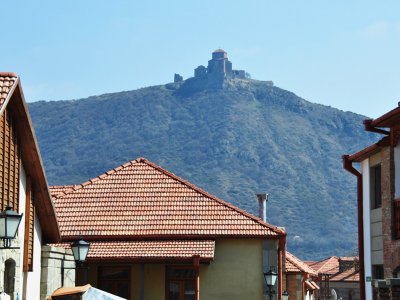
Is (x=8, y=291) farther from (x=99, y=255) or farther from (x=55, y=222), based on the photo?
(x=99, y=255)

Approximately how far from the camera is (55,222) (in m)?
20.5

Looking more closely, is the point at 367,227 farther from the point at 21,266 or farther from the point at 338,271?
the point at 338,271

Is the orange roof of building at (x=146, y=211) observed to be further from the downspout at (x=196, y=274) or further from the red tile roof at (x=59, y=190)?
the downspout at (x=196, y=274)

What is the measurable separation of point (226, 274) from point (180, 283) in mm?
1410

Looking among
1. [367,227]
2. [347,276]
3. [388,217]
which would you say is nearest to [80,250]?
[388,217]

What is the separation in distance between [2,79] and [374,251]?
1173 centimetres

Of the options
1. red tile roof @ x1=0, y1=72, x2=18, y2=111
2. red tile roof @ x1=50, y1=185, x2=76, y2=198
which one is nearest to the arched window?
red tile roof @ x1=0, y1=72, x2=18, y2=111

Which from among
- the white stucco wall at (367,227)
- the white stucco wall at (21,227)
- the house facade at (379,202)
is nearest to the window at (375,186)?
the house facade at (379,202)

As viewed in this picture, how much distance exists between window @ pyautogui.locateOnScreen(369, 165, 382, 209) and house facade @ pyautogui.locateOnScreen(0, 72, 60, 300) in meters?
8.70

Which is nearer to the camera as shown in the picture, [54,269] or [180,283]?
[54,269]

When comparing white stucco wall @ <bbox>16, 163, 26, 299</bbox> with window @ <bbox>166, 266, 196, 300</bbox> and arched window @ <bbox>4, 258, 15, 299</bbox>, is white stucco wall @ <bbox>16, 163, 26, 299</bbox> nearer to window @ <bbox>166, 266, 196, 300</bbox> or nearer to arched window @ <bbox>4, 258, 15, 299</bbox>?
arched window @ <bbox>4, 258, 15, 299</bbox>

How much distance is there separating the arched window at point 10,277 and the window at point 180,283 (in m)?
11.2

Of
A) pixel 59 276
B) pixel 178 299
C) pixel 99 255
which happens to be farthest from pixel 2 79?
pixel 178 299

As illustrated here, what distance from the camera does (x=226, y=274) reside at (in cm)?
2875
